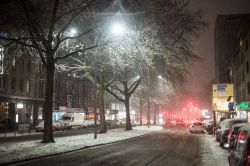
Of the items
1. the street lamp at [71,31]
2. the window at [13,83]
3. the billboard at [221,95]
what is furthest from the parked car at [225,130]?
the window at [13,83]

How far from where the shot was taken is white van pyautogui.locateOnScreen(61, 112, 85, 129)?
64.4 meters

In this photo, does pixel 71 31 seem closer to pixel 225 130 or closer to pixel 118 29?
pixel 118 29

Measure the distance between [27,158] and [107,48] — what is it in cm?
1283

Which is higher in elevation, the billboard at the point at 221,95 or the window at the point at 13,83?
the window at the point at 13,83

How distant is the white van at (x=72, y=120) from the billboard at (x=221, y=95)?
24533mm

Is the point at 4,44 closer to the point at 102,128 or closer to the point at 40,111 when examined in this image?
the point at 102,128

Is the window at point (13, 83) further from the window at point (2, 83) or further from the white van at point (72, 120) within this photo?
the white van at point (72, 120)

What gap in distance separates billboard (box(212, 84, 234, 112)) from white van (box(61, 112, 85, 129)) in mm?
24533

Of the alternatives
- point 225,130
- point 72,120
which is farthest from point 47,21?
point 72,120

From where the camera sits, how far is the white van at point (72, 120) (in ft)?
211


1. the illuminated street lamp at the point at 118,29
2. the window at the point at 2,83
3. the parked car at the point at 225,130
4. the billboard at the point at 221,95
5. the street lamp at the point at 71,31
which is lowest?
the parked car at the point at 225,130

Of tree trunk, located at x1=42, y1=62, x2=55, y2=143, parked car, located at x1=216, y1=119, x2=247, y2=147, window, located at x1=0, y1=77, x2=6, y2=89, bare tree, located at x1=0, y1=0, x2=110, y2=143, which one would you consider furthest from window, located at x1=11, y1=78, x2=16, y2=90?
parked car, located at x1=216, y1=119, x2=247, y2=147

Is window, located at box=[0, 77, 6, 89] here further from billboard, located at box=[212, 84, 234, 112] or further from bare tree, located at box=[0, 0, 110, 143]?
bare tree, located at box=[0, 0, 110, 143]

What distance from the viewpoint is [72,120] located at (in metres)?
66.8
